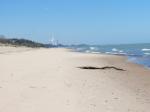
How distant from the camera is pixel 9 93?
1094 cm

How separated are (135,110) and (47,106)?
233 cm

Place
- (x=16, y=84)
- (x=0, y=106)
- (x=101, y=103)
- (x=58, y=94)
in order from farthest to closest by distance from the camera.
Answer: (x=16, y=84) < (x=58, y=94) < (x=101, y=103) < (x=0, y=106)

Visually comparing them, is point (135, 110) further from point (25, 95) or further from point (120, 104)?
point (25, 95)

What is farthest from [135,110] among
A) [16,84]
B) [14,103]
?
[16,84]

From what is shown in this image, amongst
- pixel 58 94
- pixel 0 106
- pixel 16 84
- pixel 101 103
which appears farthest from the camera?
pixel 16 84

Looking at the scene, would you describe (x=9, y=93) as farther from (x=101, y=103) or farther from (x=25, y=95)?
(x=101, y=103)

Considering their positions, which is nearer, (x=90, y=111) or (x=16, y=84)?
(x=90, y=111)

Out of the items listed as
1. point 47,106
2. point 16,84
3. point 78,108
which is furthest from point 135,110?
point 16,84

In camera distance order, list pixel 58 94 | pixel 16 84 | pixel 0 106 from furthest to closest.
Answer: pixel 16 84
pixel 58 94
pixel 0 106

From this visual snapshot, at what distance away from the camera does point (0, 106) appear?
916cm

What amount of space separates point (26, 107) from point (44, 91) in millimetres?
2609

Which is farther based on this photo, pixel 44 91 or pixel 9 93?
pixel 44 91

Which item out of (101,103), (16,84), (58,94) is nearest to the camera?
(101,103)

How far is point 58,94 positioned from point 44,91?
0.66 meters
